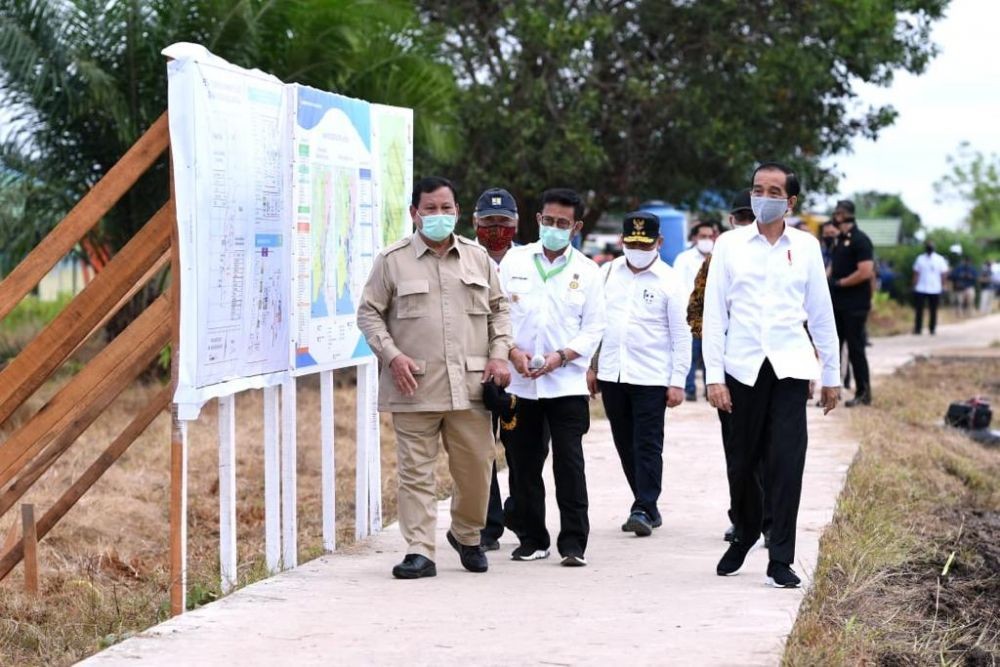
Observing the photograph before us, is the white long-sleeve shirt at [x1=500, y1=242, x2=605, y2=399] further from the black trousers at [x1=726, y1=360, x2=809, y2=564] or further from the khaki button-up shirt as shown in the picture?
the black trousers at [x1=726, y1=360, x2=809, y2=564]

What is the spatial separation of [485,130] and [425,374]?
55.2 feet

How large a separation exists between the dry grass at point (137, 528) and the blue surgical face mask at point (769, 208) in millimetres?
2968

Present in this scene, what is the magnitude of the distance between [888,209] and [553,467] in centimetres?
9960

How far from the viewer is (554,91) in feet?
81.3

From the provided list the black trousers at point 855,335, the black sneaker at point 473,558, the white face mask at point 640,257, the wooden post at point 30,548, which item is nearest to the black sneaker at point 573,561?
the black sneaker at point 473,558

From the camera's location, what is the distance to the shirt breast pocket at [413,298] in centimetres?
788

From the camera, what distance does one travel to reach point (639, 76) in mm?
25156

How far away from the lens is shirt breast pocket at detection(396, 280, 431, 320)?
7875mm

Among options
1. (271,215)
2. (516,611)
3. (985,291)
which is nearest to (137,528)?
(271,215)

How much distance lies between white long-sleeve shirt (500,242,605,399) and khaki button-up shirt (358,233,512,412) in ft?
1.77

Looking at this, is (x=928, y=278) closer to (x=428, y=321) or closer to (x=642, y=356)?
(x=642, y=356)

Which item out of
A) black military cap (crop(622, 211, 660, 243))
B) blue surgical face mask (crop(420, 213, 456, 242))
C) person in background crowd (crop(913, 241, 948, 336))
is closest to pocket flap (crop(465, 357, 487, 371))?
blue surgical face mask (crop(420, 213, 456, 242))

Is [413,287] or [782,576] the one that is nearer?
[782,576]

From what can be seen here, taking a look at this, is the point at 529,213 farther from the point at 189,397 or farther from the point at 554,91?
the point at 189,397
